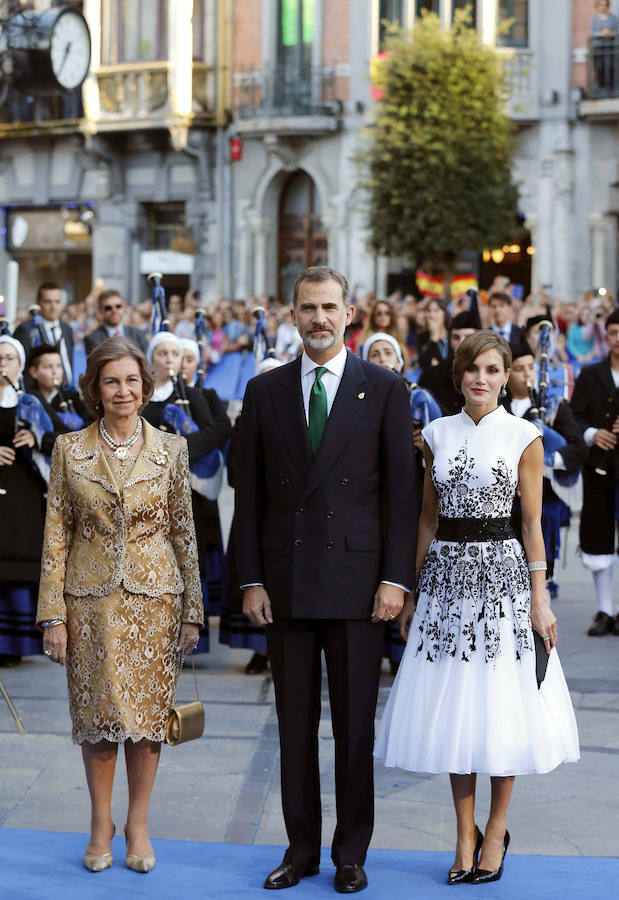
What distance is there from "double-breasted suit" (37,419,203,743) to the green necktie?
0.55 meters

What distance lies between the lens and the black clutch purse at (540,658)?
5027mm

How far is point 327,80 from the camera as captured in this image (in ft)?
95.9

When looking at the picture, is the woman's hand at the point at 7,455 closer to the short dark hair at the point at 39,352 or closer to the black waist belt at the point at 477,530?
the short dark hair at the point at 39,352

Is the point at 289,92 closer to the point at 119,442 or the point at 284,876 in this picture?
the point at 119,442

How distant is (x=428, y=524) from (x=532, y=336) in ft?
15.9

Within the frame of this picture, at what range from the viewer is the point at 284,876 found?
16.5 ft

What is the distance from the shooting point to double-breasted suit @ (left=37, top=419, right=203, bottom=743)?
16.8ft

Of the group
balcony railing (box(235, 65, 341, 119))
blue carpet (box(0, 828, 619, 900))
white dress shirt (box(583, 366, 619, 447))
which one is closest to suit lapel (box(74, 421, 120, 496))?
blue carpet (box(0, 828, 619, 900))

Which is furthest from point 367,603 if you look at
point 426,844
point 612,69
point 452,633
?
point 612,69

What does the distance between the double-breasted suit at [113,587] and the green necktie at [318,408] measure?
55 cm

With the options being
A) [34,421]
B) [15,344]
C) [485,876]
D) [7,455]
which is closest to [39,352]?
[15,344]

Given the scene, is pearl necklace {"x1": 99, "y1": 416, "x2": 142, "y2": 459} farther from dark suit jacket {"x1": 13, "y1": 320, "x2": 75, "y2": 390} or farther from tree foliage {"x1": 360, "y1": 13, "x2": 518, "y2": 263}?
tree foliage {"x1": 360, "y1": 13, "x2": 518, "y2": 263}

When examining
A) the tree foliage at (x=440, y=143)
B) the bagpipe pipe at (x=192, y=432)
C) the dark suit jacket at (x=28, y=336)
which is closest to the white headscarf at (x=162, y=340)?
the bagpipe pipe at (x=192, y=432)

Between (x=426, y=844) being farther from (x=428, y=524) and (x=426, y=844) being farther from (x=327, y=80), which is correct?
(x=327, y=80)
